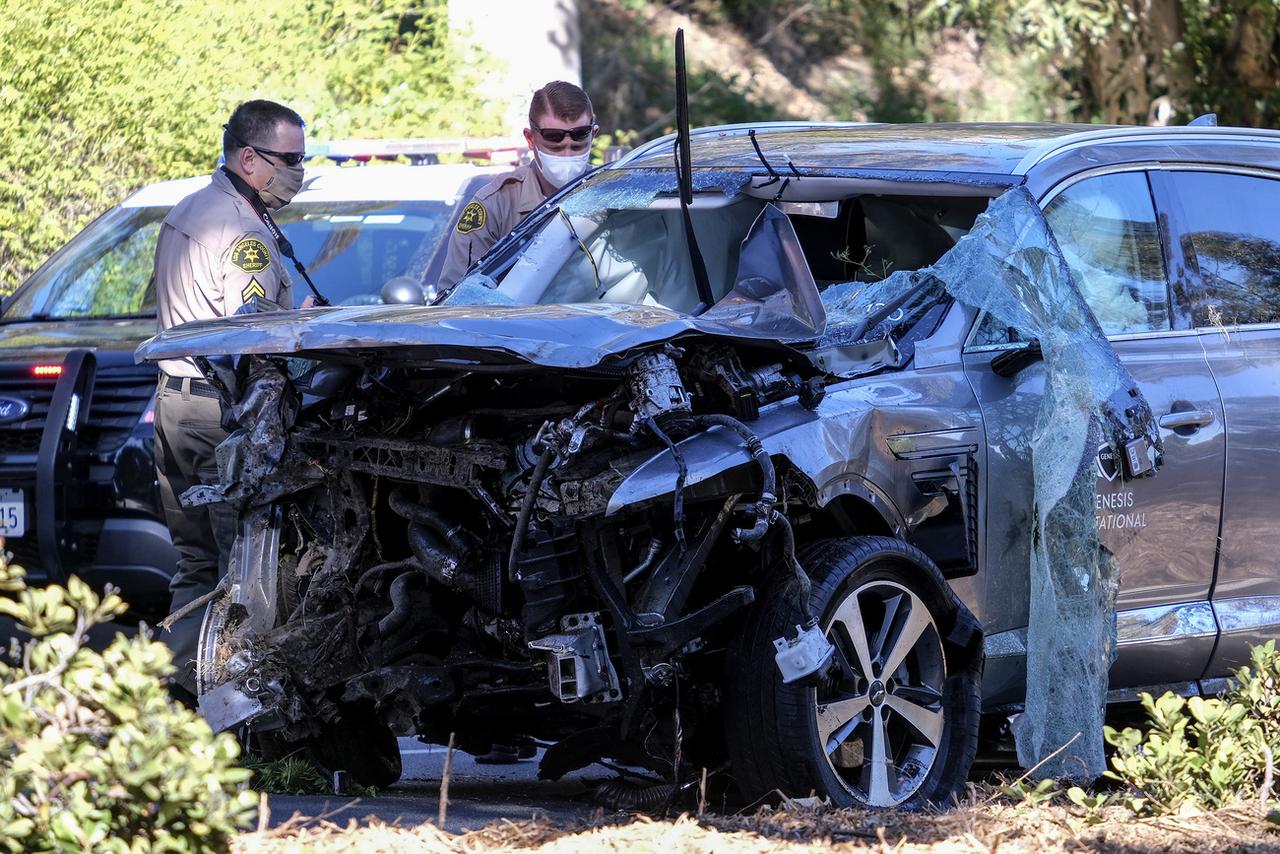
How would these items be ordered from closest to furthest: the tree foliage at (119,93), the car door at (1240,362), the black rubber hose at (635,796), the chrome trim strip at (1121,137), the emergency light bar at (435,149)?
1. the black rubber hose at (635,796)
2. the chrome trim strip at (1121,137)
3. the car door at (1240,362)
4. the tree foliage at (119,93)
5. the emergency light bar at (435,149)

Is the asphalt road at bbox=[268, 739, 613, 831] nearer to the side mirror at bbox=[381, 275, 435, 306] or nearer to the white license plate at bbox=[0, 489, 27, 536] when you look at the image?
the side mirror at bbox=[381, 275, 435, 306]

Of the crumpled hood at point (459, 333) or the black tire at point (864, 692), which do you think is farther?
the black tire at point (864, 692)

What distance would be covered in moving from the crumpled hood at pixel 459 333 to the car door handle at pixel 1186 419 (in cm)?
141

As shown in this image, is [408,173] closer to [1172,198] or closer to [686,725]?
[1172,198]

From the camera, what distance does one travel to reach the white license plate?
24.6 ft

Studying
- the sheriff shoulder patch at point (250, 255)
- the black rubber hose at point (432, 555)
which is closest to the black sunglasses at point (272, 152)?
the sheriff shoulder patch at point (250, 255)

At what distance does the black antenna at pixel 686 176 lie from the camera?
5340 millimetres

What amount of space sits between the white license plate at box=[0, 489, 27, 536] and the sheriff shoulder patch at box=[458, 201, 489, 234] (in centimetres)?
211

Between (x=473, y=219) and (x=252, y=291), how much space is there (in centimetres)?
128

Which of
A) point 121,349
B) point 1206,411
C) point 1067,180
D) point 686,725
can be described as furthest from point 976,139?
point 121,349

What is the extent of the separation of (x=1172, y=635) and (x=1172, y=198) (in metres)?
1.46

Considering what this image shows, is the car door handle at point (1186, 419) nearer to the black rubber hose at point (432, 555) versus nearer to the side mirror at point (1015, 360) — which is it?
the side mirror at point (1015, 360)

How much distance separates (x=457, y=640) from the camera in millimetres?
5184

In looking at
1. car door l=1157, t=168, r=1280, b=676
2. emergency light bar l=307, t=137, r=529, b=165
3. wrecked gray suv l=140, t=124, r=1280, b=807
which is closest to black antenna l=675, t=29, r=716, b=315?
wrecked gray suv l=140, t=124, r=1280, b=807
